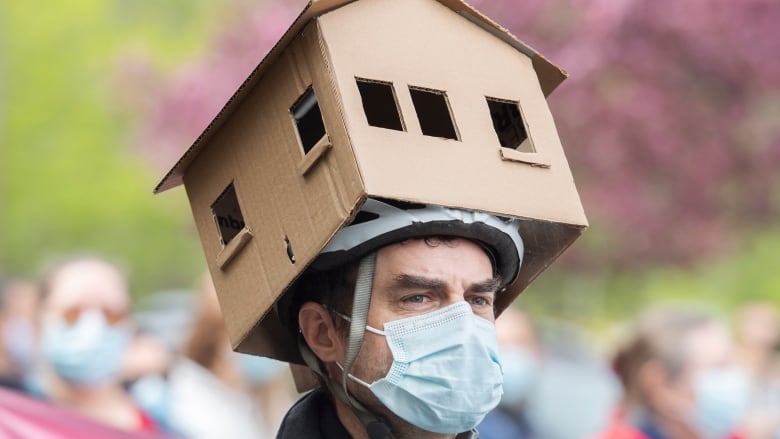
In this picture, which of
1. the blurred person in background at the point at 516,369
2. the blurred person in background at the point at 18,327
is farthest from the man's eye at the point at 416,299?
the blurred person in background at the point at 516,369

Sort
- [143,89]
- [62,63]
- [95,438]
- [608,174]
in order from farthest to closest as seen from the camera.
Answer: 1. [62,63]
2. [143,89]
3. [608,174]
4. [95,438]

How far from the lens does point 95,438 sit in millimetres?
3705

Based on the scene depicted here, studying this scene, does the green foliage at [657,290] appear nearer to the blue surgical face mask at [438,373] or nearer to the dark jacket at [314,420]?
the dark jacket at [314,420]

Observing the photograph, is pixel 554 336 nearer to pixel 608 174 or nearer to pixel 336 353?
pixel 608 174

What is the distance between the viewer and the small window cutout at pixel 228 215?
11.9 ft

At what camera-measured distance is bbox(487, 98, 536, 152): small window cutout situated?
3.56 metres

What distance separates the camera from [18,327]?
7633mm

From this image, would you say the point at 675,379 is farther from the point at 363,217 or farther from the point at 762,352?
the point at 363,217

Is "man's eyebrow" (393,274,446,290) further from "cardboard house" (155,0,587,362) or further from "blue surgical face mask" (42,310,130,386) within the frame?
"blue surgical face mask" (42,310,130,386)

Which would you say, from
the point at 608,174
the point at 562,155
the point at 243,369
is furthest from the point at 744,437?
the point at 562,155

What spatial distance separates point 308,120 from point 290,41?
0.20 m

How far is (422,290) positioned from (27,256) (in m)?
14.5

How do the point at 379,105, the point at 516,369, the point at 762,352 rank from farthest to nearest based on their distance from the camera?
the point at 762,352 → the point at 516,369 → the point at 379,105

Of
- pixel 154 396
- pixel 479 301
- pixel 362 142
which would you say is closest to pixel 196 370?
pixel 154 396
